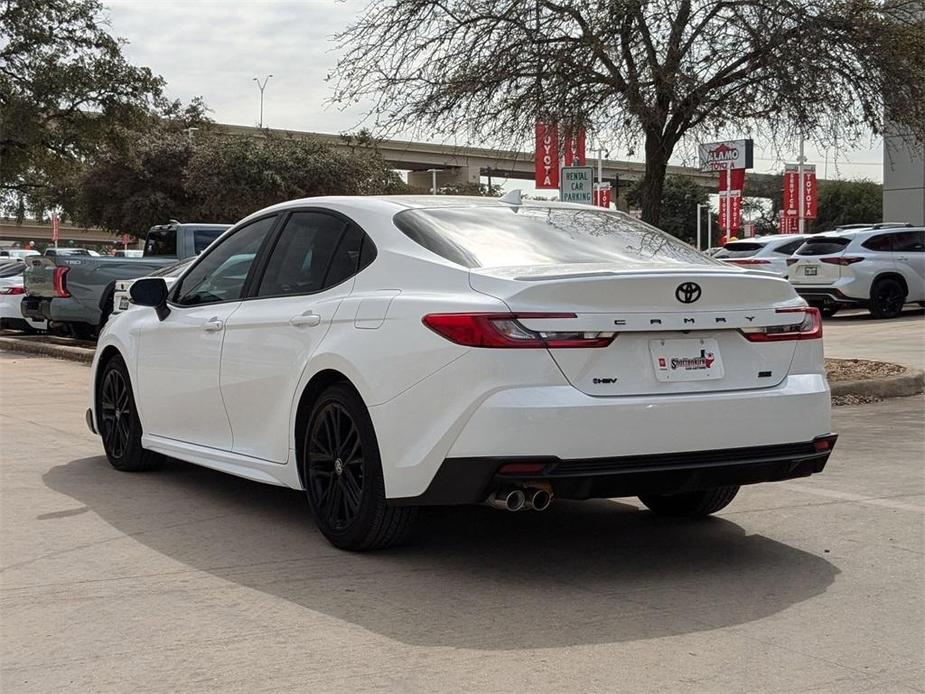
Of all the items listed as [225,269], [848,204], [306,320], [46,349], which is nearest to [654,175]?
[225,269]

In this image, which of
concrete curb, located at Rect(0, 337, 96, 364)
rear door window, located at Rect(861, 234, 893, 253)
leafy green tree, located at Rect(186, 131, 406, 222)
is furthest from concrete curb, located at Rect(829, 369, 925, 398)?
leafy green tree, located at Rect(186, 131, 406, 222)

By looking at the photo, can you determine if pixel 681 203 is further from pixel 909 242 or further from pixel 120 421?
pixel 120 421

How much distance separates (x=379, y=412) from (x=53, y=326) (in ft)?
57.6

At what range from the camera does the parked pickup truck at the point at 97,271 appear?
1711cm

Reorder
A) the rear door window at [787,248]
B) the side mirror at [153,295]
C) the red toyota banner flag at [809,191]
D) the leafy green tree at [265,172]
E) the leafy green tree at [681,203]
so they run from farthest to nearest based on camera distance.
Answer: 1. the leafy green tree at [681,203]
2. the red toyota banner flag at [809,191]
3. the leafy green tree at [265,172]
4. the rear door window at [787,248]
5. the side mirror at [153,295]

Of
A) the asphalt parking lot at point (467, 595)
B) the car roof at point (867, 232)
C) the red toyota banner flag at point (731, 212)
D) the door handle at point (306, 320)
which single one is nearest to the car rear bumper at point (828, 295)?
the car roof at point (867, 232)

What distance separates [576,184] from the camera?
15273 millimetres

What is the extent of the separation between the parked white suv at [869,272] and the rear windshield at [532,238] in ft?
56.7

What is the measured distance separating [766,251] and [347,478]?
2023 centimetres

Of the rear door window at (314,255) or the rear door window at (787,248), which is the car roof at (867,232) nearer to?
the rear door window at (787,248)

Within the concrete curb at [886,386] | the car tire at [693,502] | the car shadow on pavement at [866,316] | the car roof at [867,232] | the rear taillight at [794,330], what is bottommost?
the car tire at [693,502]

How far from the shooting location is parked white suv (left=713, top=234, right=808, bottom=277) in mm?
23547

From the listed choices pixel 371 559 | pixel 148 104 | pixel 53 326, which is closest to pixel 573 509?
pixel 371 559

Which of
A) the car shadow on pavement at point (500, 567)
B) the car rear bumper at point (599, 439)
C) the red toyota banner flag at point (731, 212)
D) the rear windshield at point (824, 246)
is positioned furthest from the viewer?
the red toyota banner flag at point (731, 212)
